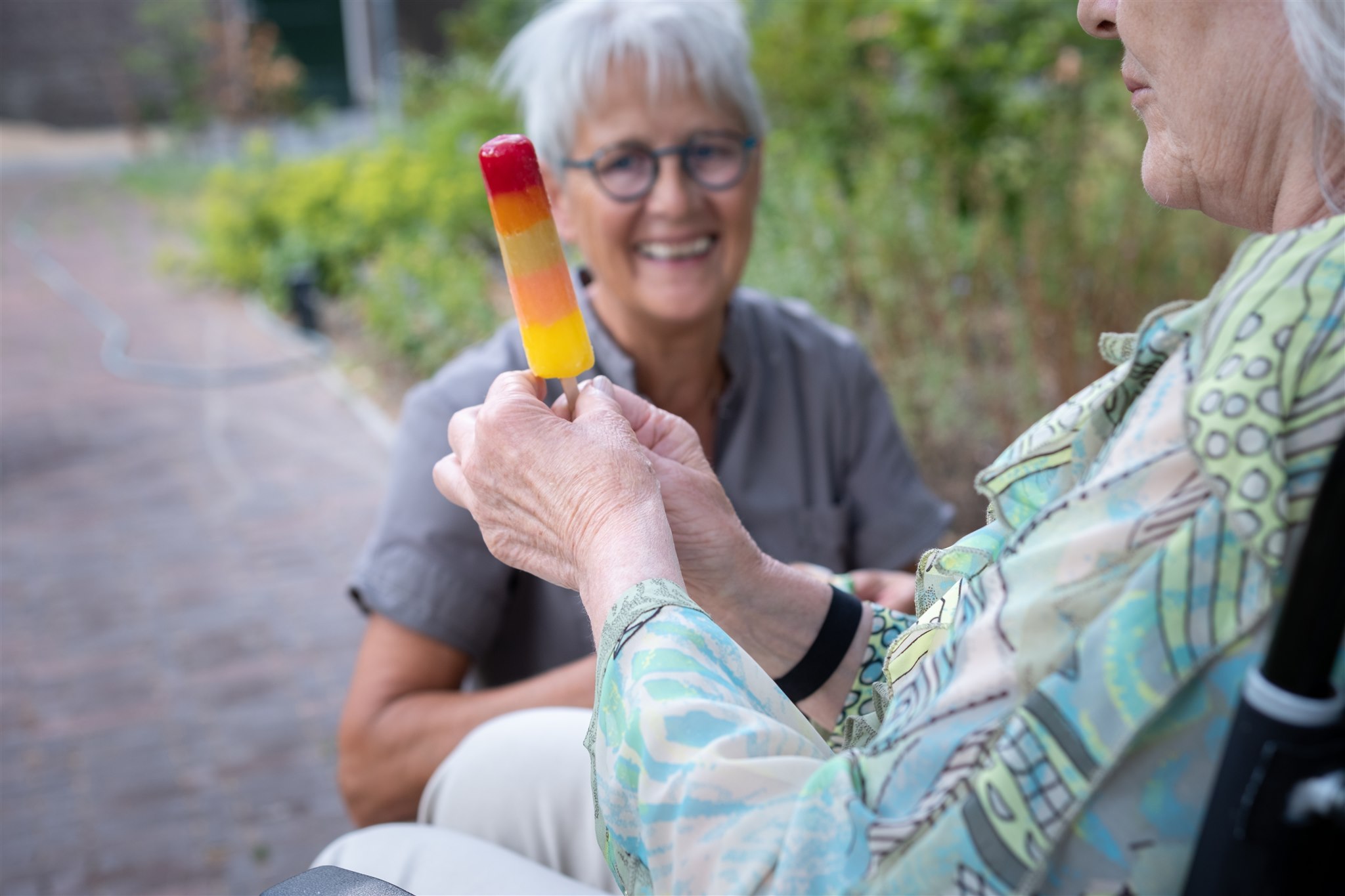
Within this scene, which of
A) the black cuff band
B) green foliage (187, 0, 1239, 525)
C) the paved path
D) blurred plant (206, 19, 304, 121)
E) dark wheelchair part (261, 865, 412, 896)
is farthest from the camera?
blurred plant (206, 19, 304, 121)

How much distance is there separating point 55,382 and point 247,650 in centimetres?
434

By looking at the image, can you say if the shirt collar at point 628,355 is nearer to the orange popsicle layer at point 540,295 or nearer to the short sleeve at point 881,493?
the short sleeve at point 881,493

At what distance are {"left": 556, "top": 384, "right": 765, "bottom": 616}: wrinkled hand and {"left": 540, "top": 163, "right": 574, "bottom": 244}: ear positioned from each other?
102 cm

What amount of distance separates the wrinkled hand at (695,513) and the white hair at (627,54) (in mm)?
987

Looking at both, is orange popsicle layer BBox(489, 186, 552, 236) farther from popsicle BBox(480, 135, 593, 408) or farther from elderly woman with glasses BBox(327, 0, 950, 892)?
→ elderly woman with glasses BBox(327, 0, 950, 892)

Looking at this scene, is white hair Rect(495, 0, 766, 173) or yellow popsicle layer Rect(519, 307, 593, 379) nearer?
yellow popsicle layer Rect(519, 307, 593, 379)

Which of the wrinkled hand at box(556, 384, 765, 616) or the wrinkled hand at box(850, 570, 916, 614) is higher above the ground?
the wrinkled hand at box(556, 384, 765, 616)

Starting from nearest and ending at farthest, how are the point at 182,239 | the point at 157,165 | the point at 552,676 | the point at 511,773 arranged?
the point at 511,773 < the point at 552,676 < the point at 182,239 < the point at 157,165

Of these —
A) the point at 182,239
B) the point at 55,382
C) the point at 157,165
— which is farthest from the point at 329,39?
the point at 55,382

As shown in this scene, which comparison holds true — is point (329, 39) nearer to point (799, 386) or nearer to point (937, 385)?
point (937, 385)

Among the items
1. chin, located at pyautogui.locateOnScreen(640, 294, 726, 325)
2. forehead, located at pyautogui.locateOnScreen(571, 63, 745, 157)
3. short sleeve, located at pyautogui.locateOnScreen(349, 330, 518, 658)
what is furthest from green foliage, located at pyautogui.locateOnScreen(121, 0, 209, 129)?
short sleeve, located at pyautogui.locateOnScreen(349, 330, 518, 658)

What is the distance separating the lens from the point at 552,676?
81.4 inches

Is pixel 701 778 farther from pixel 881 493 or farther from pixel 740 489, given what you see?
pixel 881 493

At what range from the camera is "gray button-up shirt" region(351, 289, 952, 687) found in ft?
6.93
